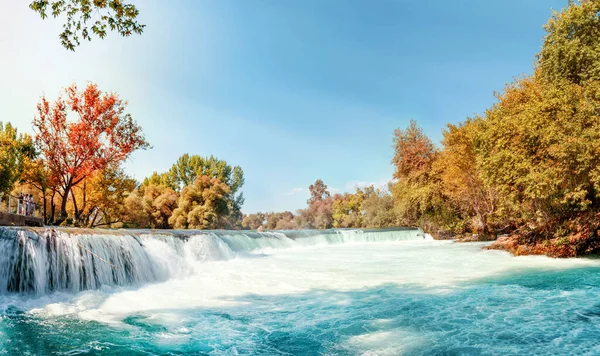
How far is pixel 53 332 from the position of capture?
5914 millimetres

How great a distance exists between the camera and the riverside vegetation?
13102 mm

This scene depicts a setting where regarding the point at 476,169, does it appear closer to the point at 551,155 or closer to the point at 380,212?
the point at 551,155

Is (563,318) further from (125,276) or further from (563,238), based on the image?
(125,276)

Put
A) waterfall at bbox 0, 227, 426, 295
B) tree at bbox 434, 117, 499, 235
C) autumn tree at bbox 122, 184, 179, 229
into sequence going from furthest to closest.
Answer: autumn tree at bbox 122, 184, 179, 229, tree at bbox 434, 117, 499, 235, waterfall at bbox 0, 227, 426, 295

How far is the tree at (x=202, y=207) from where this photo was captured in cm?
4691

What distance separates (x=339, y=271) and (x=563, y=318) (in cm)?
749

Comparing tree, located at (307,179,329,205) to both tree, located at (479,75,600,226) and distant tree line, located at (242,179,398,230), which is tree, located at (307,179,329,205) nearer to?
distant tree line, located at (242,179,398,230)

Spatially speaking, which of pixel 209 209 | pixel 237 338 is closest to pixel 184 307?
pixel 237 338

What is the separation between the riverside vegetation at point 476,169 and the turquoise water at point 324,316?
324 cm

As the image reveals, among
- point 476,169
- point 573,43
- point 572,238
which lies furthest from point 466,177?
point 572,238

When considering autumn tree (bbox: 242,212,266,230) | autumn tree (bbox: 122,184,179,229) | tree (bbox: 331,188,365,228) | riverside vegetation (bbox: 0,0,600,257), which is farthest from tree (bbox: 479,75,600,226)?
autumn tree (bbox: 242,212,266,230)

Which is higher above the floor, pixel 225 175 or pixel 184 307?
pixel 225 175

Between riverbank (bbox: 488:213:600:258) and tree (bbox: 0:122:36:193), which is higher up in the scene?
tree (bbox: 0:122:36:193)

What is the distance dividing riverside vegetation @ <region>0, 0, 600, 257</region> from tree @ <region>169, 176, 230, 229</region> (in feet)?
0.48
